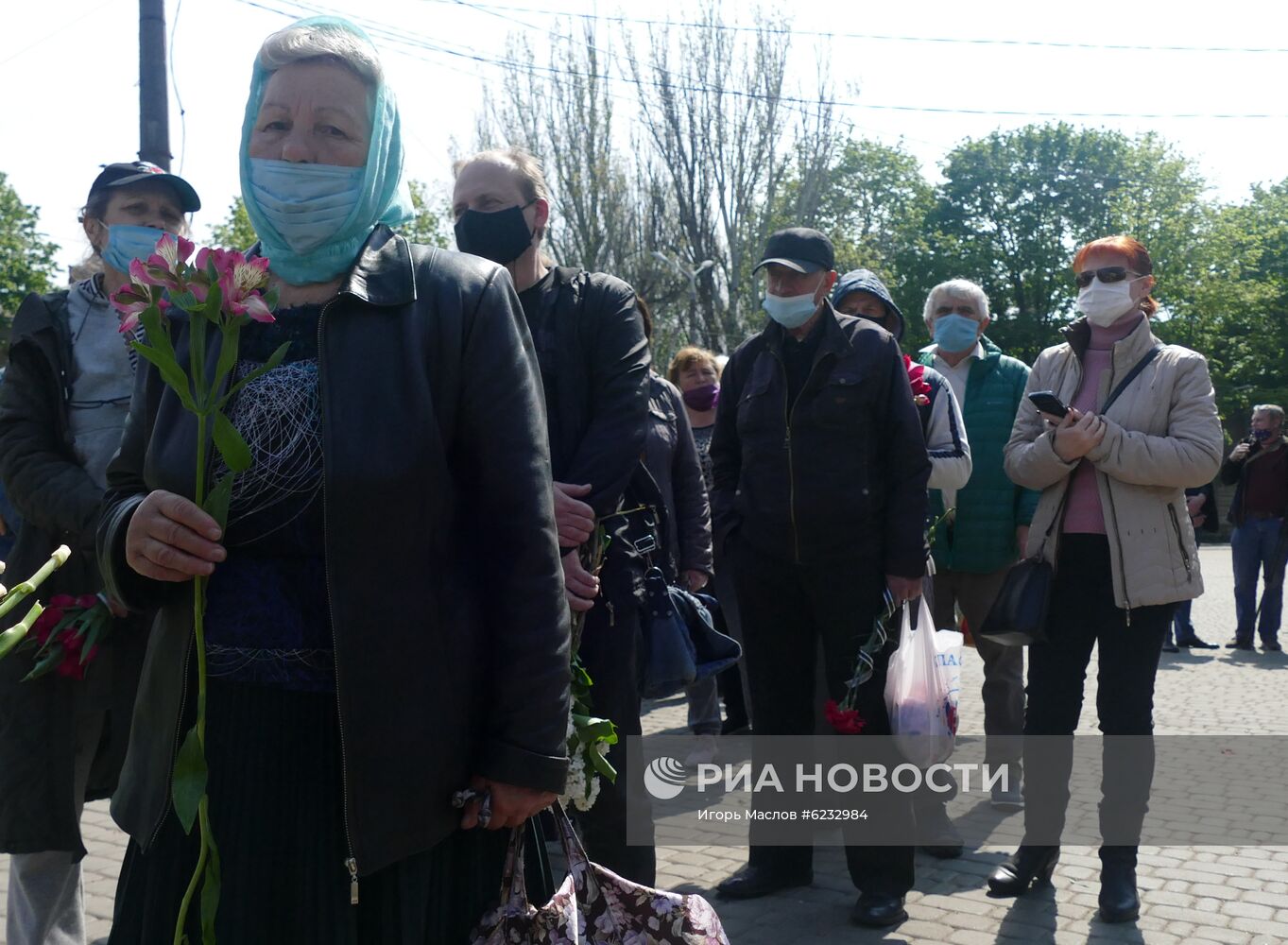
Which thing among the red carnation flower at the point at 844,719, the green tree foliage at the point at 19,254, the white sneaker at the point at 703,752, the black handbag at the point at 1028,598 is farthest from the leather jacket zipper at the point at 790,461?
the green tree foliage at the point at 19,254

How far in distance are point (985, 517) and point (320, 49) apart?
14.8 feet

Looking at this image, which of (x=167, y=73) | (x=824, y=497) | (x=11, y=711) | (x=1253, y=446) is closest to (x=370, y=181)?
(x=11, y=711)

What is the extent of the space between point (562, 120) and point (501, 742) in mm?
34803

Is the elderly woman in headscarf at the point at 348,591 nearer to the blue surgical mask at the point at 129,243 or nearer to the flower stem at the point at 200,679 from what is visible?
the flower stem at the point at 200,679

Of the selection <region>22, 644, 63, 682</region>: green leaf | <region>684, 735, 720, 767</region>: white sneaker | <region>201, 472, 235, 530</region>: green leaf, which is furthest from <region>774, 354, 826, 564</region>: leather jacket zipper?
<region>201, 472, 235, 530</region>: green leaf

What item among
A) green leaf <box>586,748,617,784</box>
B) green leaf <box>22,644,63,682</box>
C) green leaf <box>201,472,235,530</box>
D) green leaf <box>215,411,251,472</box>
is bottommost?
green leaf <box>586,748,617,784</box>

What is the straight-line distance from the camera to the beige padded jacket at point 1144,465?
444cm

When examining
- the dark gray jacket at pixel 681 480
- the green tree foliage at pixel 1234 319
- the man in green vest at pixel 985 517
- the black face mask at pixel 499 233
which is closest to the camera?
the black face mask at pixel 499 233

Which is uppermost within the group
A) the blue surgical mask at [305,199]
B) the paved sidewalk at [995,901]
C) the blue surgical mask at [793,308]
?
the blue surgical mask at [793,308]

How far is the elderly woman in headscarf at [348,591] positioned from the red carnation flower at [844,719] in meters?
2.62

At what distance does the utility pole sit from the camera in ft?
30.6

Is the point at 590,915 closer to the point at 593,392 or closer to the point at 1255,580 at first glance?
the point at 593,392

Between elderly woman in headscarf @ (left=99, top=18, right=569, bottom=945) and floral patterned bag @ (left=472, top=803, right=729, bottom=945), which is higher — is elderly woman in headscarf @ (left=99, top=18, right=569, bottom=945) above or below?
above

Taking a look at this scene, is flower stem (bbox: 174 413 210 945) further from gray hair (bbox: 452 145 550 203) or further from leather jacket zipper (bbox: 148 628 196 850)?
gray hair (bbox: 452 145 550 203)
